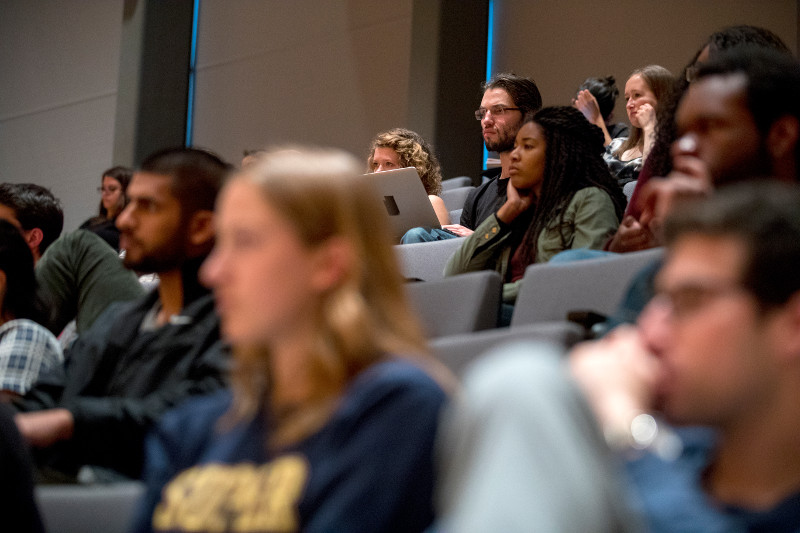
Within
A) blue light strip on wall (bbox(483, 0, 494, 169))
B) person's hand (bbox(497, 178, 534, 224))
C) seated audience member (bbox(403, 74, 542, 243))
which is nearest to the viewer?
person's hand (bbox(497, 178, 534, 224))

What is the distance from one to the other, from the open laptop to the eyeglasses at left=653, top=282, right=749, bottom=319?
1.95 meters

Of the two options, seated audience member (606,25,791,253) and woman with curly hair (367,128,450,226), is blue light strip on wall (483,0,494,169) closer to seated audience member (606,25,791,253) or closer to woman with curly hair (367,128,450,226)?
woman with curly hair (367,128,450,226)

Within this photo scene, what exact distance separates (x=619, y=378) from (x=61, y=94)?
226 inches

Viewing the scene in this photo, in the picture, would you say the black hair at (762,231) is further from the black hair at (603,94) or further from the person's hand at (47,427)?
the black hair at (603,94)

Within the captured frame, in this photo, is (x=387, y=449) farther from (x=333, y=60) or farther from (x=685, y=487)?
(x=333, y=60)

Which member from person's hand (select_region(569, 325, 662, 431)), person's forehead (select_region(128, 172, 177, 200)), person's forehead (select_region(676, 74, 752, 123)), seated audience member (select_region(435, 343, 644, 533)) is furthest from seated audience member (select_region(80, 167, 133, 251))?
seated audience member (select_region(435, 343, 644, 533))

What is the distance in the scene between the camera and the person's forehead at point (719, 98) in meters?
1.21

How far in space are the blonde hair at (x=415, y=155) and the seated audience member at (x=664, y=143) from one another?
136 cm

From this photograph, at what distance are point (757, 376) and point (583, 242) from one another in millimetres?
1340

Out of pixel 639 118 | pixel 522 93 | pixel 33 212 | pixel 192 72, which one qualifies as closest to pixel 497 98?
pixel 522 93

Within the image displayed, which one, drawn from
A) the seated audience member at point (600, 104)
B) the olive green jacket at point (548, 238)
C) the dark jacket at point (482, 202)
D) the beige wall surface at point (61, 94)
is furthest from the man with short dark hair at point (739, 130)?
the beige wall surface at point (61, 94)

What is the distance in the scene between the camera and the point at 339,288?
88 centimetres

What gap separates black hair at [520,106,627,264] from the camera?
219 centimetres

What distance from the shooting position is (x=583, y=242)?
6.67 ft
